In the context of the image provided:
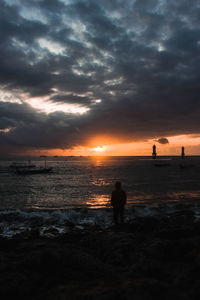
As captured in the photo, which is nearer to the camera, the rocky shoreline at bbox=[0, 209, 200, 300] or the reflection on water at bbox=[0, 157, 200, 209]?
the rocky shoreline at bbox=[0, 209, 200, 300]

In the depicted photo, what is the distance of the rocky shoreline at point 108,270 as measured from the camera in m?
3.83

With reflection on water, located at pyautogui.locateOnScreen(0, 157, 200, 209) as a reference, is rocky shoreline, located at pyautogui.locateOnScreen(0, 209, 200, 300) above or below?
above

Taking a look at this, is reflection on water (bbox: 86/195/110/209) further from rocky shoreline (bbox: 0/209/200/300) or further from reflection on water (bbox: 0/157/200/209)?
rocky shoreline (bbox: 0/209/200/300)

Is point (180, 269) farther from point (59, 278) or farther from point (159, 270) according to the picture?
point (59, 278)

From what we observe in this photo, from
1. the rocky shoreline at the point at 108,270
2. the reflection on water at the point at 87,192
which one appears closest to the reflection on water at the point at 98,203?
the reflection on water at the point at 87,192

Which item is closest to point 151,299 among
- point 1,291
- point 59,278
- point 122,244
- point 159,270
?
point 159,270

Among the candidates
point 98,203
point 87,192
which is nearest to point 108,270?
point 98,203

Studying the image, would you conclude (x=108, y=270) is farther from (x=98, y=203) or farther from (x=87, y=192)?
(x=87, y=192)

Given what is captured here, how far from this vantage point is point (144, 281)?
4086 millimetres

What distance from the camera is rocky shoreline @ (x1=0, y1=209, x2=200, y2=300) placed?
3.83m

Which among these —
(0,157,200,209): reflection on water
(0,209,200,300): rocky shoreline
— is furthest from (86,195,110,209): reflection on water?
(0,209,200,300): rocky shoreline

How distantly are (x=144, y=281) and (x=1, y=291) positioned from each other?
319 cm

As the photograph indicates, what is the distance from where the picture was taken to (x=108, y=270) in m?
5.30

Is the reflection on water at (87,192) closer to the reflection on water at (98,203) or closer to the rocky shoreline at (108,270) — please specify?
the reflection on water at (98,203)
